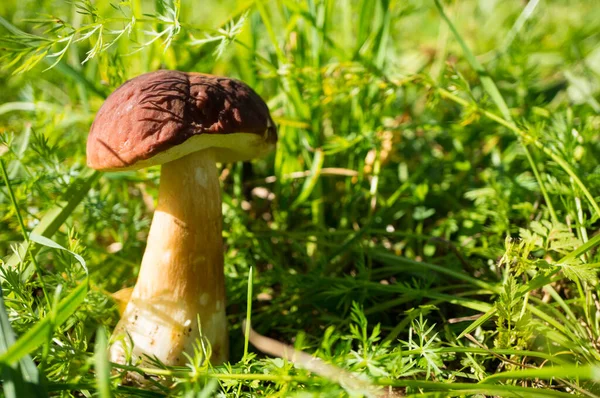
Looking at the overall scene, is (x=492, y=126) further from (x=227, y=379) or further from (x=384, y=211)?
(x=227, y=379)

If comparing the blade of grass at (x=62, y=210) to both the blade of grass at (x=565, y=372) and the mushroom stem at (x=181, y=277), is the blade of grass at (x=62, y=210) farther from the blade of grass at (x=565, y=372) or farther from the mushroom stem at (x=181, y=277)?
the blade of grass at (x=565, y=372)

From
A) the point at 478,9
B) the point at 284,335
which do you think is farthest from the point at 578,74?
the point at 284,335

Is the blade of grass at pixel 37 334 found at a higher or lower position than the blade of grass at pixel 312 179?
lower

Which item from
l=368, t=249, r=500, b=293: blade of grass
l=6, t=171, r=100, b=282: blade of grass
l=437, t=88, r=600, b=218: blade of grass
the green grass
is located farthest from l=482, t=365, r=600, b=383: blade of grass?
l=6, t=171, r=100, b=282: blade of grass

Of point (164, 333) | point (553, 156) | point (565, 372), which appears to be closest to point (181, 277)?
point (164, 333)

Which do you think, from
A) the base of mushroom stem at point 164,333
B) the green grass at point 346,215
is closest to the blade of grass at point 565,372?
the green grass at point 346,215

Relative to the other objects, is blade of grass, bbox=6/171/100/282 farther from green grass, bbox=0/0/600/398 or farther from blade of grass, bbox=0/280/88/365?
blade of grass, bbox=0/280/88/365
